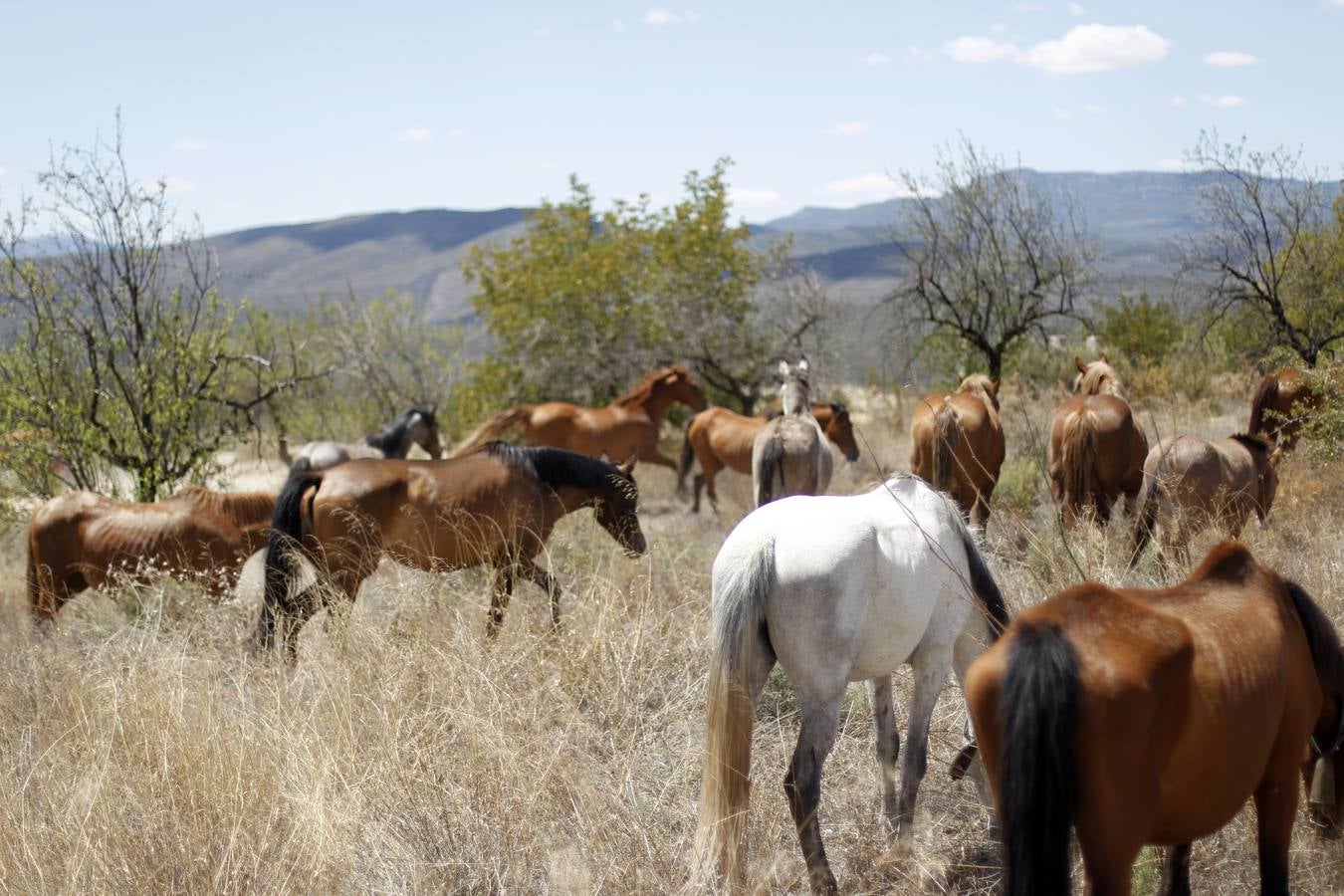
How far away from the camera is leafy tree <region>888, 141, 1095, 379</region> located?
18031mm

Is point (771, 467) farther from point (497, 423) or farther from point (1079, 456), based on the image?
point (497, 423)

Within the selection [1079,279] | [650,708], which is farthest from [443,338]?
[650,708]

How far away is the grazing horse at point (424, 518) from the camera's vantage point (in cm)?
669

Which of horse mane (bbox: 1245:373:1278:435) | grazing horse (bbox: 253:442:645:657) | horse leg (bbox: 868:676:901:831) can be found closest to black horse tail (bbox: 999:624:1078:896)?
horse leg (bbox: 868:676:901:831)

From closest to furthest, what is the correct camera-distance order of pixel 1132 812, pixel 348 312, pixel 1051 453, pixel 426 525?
1. pixel 1132 812
2. pixel 426 525
3. pixel 1051 453
4. pixel 348 312

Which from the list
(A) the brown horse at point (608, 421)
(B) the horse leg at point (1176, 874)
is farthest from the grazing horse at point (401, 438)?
(B) the horse leg at point (1176, 874)

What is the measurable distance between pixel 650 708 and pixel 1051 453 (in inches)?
187

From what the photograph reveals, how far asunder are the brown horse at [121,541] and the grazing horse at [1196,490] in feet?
18.8

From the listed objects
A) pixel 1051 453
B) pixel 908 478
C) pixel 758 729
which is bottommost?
pixel 758 729

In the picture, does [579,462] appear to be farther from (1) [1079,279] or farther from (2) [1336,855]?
(1) [1079,279]

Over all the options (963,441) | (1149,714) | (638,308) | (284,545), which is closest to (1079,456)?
(963,441)

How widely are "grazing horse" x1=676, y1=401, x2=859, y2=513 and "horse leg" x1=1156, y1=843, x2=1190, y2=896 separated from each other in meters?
8.55

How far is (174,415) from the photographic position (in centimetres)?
951

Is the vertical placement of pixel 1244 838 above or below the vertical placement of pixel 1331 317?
below
